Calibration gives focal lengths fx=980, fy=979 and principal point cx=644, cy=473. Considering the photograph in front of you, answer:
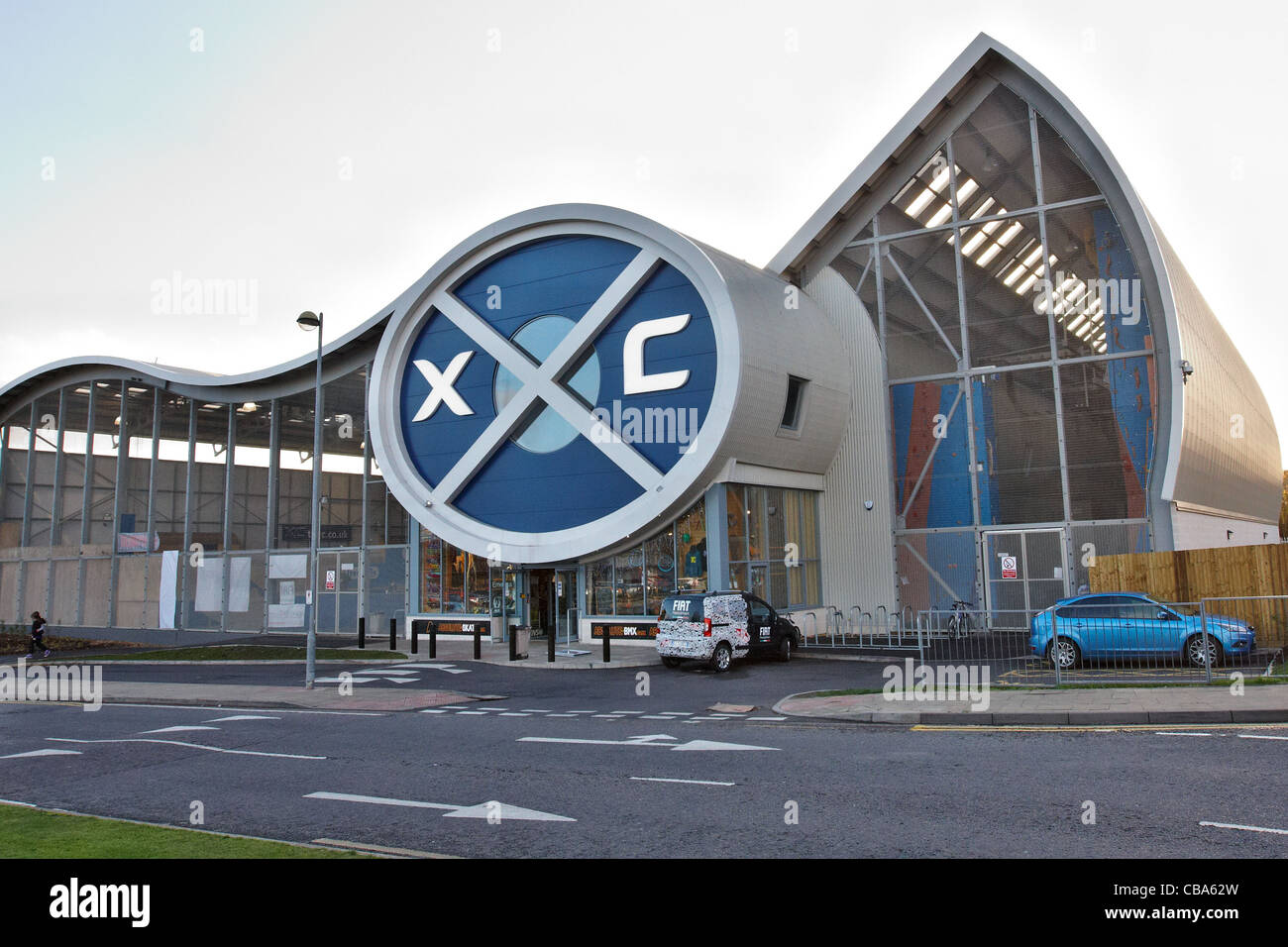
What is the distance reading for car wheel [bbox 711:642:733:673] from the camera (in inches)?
867

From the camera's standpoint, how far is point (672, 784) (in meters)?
9.76

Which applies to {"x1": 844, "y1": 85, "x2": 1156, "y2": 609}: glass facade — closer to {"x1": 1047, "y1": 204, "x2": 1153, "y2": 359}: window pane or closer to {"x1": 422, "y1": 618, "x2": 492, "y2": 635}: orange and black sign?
{"x1": 1047, "y1": 204, "x2": 1153, "y2": 359}: window pane

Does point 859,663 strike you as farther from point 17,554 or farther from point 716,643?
point 17,554

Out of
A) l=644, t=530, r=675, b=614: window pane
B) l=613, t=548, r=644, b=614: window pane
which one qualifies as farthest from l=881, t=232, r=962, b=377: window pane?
l=613, t=548, r=644, b=614: window pane

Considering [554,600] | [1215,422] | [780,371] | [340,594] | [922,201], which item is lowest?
[554,600]

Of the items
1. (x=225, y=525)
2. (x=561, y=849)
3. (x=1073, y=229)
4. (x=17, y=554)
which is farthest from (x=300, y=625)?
(x=561, y=849)

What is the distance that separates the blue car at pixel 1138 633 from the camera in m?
16.9

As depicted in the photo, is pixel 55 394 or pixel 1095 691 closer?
pixel 1095 691

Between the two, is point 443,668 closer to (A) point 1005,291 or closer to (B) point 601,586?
(B) point 601,586

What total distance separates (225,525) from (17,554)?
15.2 m

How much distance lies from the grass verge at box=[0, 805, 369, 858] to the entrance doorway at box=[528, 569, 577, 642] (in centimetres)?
1964

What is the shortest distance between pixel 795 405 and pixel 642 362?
4918 millimetres

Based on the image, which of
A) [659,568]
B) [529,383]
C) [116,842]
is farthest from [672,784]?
[529,383]

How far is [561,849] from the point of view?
285 inches
